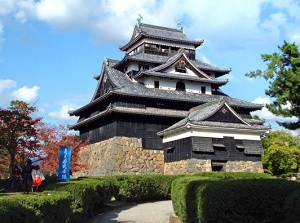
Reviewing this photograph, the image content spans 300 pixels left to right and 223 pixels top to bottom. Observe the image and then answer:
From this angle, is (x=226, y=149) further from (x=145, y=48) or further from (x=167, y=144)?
(x=145, y=48)

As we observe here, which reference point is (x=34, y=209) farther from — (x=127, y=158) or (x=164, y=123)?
(x=164, y=123)

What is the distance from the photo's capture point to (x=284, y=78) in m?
20.3

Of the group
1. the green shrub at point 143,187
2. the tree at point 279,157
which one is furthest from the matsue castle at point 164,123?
the tree at point 279,157

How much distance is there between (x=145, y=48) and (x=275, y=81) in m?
23.2

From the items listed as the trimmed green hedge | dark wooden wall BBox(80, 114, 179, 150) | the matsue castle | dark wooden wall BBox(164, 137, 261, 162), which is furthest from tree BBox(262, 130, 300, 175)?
the trimmed green hedge

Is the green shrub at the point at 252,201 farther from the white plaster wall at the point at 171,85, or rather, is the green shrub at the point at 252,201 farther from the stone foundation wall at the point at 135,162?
the white plaster wall at the point at 171,85

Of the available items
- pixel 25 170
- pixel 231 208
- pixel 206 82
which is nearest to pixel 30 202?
pixel 231 208

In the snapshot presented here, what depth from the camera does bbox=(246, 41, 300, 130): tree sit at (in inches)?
778

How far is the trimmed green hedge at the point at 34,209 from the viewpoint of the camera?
23.8 feet

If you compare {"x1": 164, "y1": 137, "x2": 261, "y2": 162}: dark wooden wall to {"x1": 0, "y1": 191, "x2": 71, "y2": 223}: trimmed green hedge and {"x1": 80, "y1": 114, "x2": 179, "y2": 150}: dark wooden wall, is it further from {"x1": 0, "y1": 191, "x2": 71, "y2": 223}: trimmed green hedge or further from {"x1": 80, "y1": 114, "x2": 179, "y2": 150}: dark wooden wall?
{"x1": 0, "y1": 191, "x2": 71, "y2": 223}: trimmed green hedge

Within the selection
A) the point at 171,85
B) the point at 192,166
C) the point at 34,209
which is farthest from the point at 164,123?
the point at 34,209

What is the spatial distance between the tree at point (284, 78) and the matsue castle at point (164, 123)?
813cm

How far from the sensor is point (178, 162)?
30.0 metres

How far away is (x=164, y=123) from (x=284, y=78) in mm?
14892
